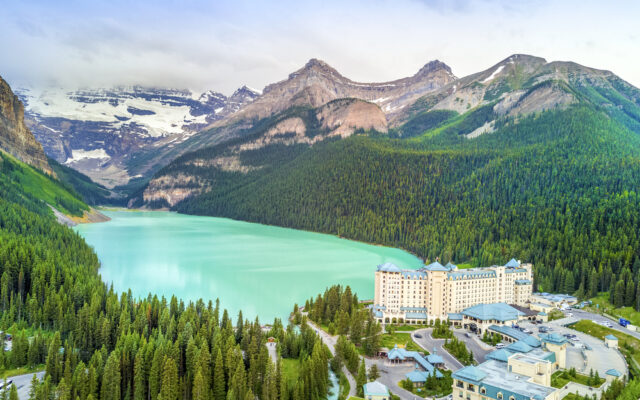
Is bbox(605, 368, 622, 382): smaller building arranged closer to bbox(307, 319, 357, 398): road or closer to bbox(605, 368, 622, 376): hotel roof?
bbox(605, 368, 622, 376): hotel roof

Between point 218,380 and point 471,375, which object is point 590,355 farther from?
point 218,380

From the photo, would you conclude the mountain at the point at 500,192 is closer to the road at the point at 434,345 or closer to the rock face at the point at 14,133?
the road at the point at 434,345

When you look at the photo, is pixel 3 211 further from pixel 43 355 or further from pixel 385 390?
pixel 385 390

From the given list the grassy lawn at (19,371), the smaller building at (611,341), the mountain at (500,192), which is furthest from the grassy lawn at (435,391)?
the mountain at (500,192)

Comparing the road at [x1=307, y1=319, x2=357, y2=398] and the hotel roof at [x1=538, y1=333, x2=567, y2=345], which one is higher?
the hotel roof at [x1=538, y1=333, x2=567, y2=345]

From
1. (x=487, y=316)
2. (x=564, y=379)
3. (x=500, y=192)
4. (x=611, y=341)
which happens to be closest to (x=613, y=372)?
(x=564, y=379)

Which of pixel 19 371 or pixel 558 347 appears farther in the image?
pixel 558 347

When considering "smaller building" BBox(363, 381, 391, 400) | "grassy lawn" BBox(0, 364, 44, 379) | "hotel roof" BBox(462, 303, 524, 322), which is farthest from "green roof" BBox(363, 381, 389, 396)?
"grassy lawn" BBox(0, 364, 44, 379)
